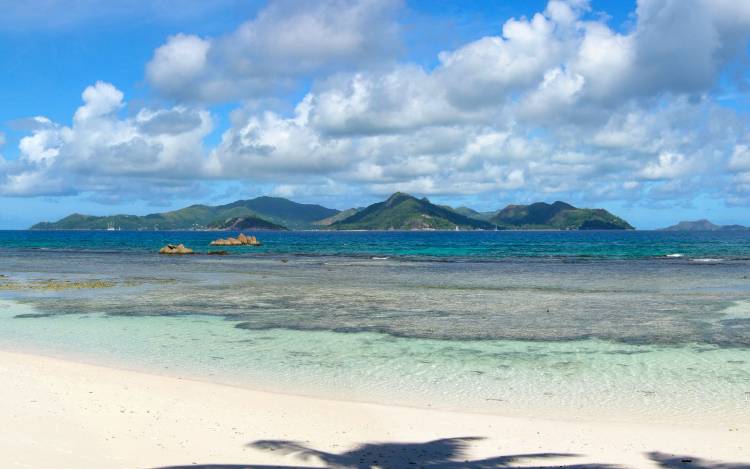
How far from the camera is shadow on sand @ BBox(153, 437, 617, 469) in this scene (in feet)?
34.1

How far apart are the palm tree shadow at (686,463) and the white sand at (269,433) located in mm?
94

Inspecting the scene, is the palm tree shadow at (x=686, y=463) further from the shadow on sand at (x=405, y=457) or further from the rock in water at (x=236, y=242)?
the rock in water at (x=236, y=242)

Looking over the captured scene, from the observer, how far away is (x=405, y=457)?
1092cm

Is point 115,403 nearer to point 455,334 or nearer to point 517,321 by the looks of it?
point 455,334

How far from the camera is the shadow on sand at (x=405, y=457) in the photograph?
1041 cm

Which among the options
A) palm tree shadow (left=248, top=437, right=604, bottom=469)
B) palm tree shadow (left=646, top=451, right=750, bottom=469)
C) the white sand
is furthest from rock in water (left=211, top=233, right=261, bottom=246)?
palm tree shadow (left=646, top=451, right=750, bottom=469)

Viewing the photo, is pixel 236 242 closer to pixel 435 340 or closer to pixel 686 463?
pixel 435 340

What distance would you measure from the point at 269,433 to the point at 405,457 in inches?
112

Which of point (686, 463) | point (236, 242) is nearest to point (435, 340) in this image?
point (686, 463)

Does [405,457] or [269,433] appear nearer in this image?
[405,457]

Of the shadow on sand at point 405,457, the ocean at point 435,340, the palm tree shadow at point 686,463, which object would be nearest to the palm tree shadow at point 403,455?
the shadow on sand at point 405,457

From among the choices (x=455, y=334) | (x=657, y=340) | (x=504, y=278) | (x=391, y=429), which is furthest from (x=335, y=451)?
(x=504, y=278)

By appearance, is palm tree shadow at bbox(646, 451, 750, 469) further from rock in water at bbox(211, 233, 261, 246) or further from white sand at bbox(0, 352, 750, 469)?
rock in water at bbox(211, 233, 261, 246)

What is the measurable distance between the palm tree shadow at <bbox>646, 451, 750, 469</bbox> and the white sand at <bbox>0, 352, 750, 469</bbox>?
94 millimetres
